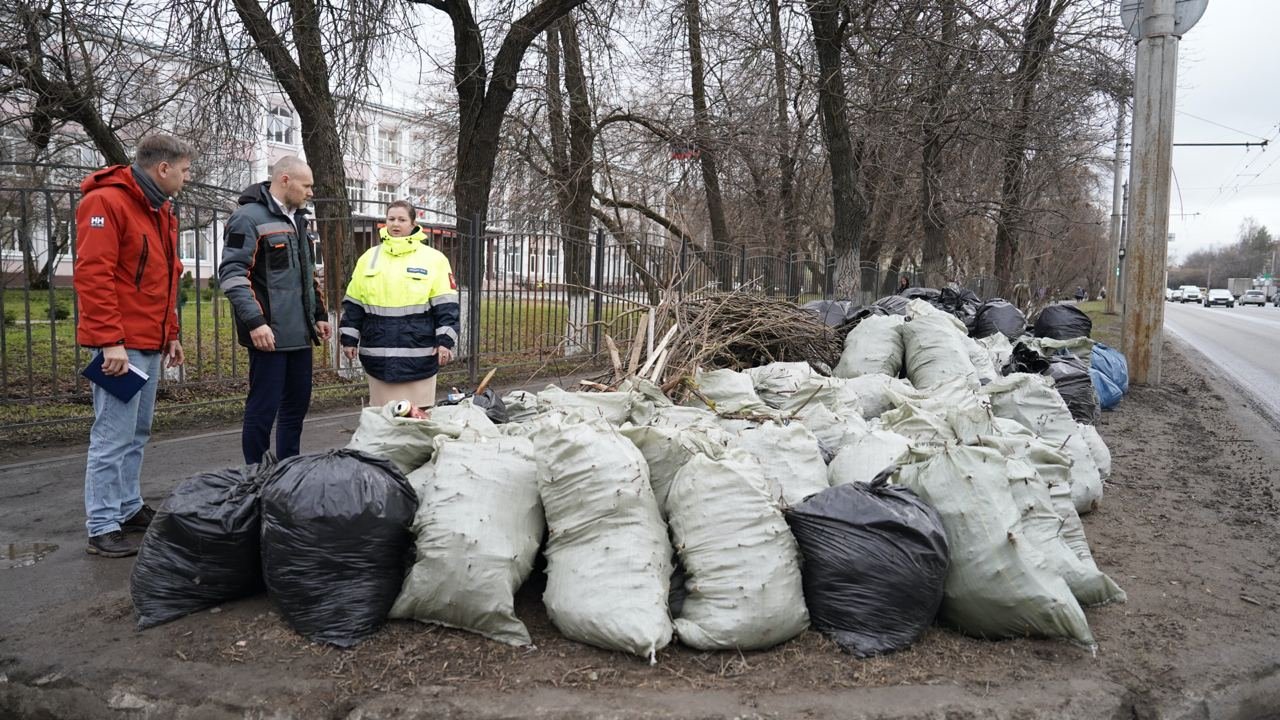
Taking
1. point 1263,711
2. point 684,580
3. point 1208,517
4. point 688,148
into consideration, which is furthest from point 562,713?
point 688,148

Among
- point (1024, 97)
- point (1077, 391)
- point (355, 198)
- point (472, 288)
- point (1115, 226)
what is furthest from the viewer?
point (1115, 226)

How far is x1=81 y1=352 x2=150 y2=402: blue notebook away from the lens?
134 inches

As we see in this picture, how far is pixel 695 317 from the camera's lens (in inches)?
230

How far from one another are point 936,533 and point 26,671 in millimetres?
2941

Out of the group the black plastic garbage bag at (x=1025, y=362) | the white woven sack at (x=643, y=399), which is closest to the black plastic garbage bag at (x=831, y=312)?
the black plastic garbage bag at (x=1025, y=362)

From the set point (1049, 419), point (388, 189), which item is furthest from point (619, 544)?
point (388, 189)

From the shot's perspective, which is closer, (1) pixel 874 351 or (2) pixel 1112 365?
(1) pixel 874 351

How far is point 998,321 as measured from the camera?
8938 mm

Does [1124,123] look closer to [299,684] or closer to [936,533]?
[936,533]

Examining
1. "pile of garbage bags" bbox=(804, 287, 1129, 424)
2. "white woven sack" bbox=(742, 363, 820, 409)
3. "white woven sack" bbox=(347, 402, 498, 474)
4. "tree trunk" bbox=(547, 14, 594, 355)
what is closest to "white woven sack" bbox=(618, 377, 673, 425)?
"white woven sack" bbox=(742, 363, 820, 409)

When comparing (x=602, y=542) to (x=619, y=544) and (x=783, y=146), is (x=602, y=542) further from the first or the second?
(x=783, y=146)

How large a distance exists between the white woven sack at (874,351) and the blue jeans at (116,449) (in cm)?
447

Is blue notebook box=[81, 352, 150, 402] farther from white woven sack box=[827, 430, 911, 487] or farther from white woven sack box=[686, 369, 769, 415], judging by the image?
white woven sack box=[827, 430, 911, 487]

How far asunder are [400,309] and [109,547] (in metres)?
1.60
